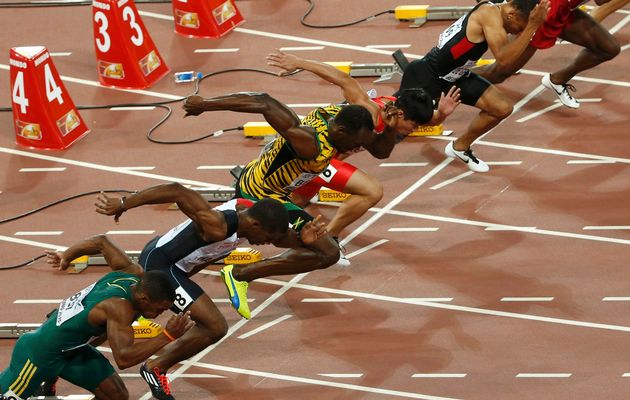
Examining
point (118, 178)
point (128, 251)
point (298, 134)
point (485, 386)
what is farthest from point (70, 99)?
point (485, 386)

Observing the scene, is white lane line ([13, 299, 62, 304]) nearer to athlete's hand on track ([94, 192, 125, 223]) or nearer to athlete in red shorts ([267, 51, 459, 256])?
athlete's hand on track ([94, 192, 125, 223])

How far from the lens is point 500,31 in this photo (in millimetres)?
13195

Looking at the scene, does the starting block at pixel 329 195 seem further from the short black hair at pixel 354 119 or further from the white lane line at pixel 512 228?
the short black hair at pixel 354 119

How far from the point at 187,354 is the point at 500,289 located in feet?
9.16

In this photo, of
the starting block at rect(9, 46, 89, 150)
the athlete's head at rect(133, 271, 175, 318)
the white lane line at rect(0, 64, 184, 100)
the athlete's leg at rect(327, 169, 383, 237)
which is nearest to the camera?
the athlete's head at rect(133, 271, 175, 318)

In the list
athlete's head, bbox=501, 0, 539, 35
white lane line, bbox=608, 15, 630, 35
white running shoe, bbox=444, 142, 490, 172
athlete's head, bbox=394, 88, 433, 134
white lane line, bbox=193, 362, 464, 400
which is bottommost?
white lane line, bbox=193, 362, 464, 400

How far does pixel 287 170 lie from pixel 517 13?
2809 mm

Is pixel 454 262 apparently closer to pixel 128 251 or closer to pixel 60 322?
pixel 128 251

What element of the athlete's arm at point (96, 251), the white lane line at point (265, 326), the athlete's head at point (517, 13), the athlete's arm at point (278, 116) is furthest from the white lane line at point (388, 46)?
the athlete's arm at point (96, 251)

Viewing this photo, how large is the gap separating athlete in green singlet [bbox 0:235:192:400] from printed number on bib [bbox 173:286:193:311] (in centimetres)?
45

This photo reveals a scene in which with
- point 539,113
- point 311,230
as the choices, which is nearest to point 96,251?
point 311,230

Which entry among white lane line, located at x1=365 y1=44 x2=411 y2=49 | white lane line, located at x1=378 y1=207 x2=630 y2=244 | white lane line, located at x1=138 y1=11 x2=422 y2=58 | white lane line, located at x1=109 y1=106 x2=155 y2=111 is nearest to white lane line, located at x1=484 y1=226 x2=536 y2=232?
white lane line, located at x1=378 y1=207 x2=630 y2=244

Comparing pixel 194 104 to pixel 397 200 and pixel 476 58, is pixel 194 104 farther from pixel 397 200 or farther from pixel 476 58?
pixel 476 58

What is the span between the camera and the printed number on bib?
1104 cm
